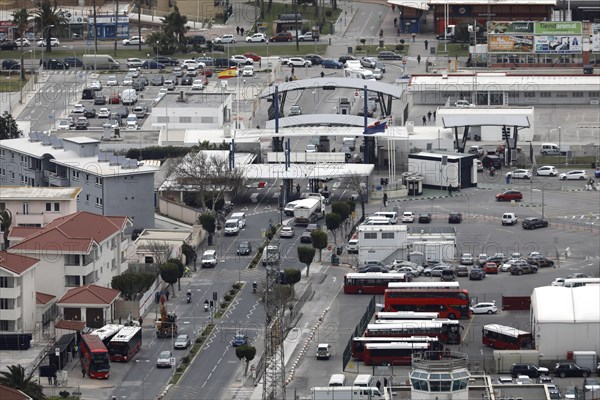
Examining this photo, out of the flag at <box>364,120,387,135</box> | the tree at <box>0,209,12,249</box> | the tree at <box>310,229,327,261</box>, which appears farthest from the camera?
the flag at <box>364,120,387,135</box>

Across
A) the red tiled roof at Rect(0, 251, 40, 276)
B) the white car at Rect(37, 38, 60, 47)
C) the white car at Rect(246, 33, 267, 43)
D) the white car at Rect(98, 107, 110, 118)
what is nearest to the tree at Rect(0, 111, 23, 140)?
the white car at Rect(98, 107, 110, 118)

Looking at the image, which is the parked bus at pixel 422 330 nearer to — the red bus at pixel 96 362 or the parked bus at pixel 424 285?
the parked bus at pixel 424 285

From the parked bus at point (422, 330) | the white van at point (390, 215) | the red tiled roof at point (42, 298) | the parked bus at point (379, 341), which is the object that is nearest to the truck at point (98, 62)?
the white van at point (390, 215)

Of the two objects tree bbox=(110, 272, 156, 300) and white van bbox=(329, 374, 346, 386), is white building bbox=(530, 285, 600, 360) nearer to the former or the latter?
white van bbox=(329, 374, 346, 386)

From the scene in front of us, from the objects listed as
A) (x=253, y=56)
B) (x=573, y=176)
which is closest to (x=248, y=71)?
(x=253, y=56)

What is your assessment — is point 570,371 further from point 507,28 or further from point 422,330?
point 507,28

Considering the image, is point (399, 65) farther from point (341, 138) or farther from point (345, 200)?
point (345, 200)
